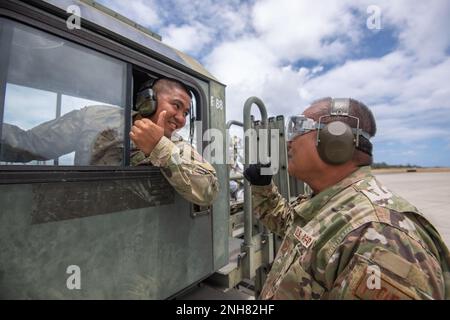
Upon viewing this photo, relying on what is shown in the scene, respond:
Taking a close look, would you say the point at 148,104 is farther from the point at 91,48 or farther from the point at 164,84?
the point at 91,48

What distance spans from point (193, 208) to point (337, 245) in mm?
1247

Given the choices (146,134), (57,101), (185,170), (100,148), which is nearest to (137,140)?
(146,134)

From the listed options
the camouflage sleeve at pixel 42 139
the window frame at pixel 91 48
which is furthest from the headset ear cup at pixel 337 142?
the camouflage sleeve at pixel 42 139

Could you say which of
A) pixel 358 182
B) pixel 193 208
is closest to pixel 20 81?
pixel 193 208

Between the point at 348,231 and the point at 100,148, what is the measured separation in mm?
1434

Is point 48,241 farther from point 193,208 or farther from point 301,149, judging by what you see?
point 301,149

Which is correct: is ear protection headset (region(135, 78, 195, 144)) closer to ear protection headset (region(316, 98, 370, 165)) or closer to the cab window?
the cab window

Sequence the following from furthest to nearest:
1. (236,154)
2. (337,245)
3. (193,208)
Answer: (236,154) → (193,208) → (337,245)

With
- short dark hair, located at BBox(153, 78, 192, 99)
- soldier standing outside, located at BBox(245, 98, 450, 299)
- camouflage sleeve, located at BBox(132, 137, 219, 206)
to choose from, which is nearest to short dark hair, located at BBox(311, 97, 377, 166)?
soldier standing outside, located at BBox(245, 98, 450, 299)

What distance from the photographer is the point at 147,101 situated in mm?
2012

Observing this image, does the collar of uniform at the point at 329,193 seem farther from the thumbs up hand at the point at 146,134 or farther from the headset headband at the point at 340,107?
the thumbs up hand at the point at 146,134

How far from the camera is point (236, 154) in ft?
14.9

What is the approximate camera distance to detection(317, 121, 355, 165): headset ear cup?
4.47 feet

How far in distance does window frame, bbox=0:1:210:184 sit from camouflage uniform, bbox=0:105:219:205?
0.09 metres
